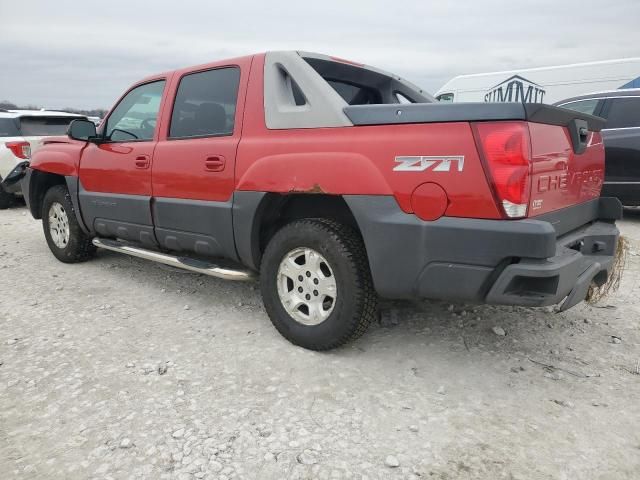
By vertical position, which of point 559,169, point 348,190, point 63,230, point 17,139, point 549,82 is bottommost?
point 63,230

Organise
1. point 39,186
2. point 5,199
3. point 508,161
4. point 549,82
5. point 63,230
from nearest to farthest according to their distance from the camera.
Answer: point 508,161 < point 63,230 < point 39,186 < point 5,199 < point 549,82

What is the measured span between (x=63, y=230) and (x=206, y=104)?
8.29 ft

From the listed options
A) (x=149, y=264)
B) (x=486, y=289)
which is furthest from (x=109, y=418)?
(x=149, y=264)

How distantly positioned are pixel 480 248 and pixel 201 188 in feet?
6.45

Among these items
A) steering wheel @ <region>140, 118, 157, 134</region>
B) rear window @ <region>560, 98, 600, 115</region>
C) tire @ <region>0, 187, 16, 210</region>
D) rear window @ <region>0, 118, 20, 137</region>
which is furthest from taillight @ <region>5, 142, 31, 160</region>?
rear window @ <region>560, 98, 600, 115</region>

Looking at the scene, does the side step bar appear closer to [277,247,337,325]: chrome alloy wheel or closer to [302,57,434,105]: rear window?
[277,247,337,325]: chrome alloy wheel

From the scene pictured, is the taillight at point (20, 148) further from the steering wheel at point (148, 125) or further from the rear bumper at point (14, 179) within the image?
the steering wheel at point (148, 125)

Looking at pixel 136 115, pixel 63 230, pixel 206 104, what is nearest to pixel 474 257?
pixel 206 104

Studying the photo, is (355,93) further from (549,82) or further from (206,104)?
(549,82)

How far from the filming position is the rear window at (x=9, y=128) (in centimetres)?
843

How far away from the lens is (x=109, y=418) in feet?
7.68

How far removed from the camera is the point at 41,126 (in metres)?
8.76

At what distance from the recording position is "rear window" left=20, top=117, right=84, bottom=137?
28.1 ft

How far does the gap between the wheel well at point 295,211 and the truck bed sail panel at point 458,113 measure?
19.6 inches
